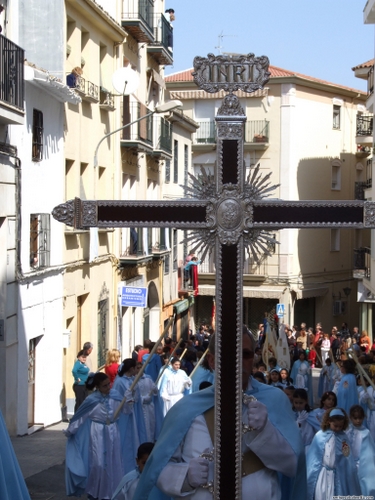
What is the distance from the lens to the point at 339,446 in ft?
32.9

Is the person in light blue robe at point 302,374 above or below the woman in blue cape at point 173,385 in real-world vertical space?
below

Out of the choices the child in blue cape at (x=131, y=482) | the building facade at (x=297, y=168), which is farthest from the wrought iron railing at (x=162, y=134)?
the child in blue cape at (x=131, y=482)

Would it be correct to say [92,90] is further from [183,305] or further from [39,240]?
[183,305]

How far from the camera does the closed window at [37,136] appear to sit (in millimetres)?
18531

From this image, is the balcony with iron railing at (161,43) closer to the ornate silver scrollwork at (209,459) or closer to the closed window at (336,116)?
the closed window at (336,116)

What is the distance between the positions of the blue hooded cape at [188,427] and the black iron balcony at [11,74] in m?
11.2

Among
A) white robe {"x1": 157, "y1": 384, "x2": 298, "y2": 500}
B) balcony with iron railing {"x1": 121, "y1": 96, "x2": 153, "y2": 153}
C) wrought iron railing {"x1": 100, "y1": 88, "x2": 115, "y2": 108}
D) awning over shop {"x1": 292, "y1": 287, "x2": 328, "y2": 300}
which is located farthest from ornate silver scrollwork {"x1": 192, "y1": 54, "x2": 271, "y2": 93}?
awning over shop {"x1": 292, "y1": 287, "x2": 328, "y2": 300}

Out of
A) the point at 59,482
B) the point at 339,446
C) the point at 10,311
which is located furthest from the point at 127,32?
the point at 339,446

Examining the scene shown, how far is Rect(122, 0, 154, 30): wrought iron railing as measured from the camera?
27134mm

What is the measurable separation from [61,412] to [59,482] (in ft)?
22.9

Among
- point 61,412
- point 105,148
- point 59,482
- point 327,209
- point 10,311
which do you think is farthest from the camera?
point 105,148

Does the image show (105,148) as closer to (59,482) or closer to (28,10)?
(28,10)

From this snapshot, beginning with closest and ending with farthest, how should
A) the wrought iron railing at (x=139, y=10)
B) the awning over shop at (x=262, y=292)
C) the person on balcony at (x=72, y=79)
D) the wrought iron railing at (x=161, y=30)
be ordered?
the person on balcony at (x=72, y=79), the wrought iron railing at (x=139, y=10), the wrought iron railing at (x=161, y=30), the awning over shop at (x=262, y=292)

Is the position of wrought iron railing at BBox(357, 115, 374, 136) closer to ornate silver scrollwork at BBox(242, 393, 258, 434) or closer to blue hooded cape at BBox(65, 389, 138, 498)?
blue hooded cape at BBox(65, 389, 138, 498)
